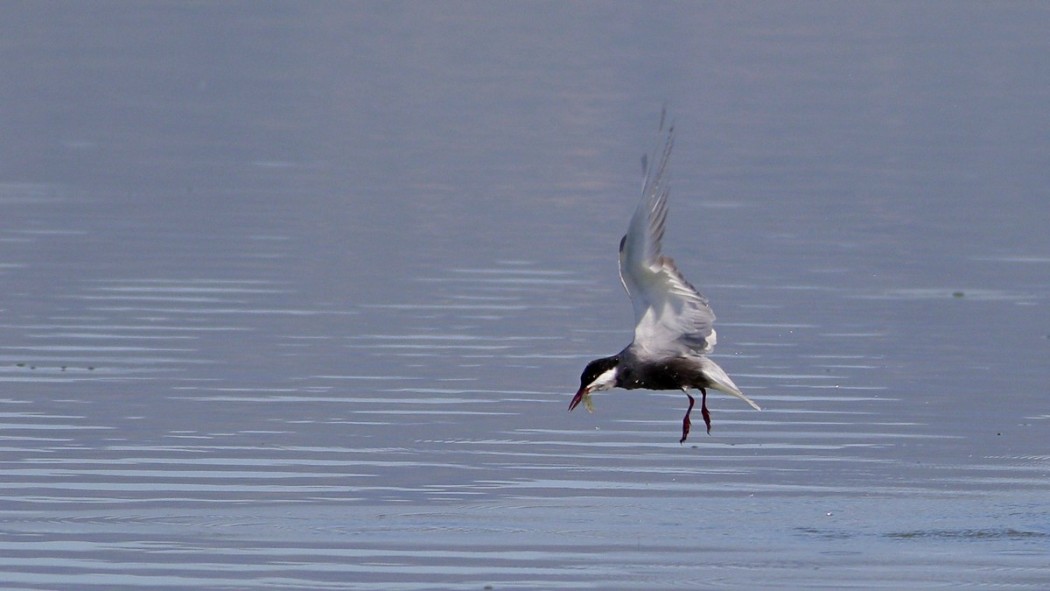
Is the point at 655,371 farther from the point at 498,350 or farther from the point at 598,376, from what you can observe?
the point at 498,350

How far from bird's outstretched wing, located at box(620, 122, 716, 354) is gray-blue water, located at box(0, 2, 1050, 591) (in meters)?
0.93

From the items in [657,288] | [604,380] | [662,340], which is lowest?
[604,380]

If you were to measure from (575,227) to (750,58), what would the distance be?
3151 cm

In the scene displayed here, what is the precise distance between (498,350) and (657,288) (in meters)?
5.75

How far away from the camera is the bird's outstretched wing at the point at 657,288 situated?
12.7 meters

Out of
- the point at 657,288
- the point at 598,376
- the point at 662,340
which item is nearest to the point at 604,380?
the point at 598,376

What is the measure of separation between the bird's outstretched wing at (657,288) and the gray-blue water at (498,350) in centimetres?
93

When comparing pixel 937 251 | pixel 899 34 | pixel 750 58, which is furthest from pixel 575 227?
pixel 899 34

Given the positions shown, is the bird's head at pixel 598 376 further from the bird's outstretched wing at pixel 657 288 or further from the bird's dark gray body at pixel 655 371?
the bird's outstretched wing at pixel 657 288

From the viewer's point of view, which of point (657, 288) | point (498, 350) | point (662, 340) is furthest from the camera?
point (498, 350)

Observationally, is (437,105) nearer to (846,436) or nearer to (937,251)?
(937,251)

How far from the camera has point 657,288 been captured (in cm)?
1328

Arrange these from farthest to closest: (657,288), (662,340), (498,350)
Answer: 1. (498,350)
2. (662,340)
3. (657,288)

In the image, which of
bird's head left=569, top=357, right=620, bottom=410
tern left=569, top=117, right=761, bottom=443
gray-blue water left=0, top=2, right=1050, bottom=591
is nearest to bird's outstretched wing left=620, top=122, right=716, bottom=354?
tern left=569, top=117, right=761, bottom=443
